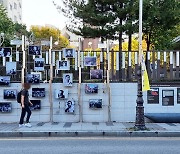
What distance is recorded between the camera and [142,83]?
15.2 metres

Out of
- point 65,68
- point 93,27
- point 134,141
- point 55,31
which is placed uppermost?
point 55,31

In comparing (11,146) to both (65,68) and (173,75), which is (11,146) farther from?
(173,75)

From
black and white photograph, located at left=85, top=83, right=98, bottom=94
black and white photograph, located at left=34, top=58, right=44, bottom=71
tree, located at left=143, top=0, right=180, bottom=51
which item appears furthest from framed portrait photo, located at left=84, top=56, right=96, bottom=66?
tree, located at left=143, top=0, right=180, bottom=51

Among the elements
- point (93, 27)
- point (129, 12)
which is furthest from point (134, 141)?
point (93, 27)

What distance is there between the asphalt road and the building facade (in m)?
65.9

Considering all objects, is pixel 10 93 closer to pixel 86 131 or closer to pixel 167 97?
pixel 86 131

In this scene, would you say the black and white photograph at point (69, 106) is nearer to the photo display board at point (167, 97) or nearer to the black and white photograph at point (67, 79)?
the black and white photograph at point (67, 79)

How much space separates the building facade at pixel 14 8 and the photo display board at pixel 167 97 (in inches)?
2444

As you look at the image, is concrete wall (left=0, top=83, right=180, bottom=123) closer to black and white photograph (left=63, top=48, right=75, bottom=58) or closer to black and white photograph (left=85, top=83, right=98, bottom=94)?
black and white photograph (left=85, top=83, right=98, bottom=94)

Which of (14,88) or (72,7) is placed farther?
(72,7)

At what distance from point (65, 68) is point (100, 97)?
200cm

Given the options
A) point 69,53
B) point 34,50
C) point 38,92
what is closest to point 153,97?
point 69,53

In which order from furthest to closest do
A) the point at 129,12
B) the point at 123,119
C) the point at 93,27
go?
the point at 93,27, the point at 129,12, the point at 123,119

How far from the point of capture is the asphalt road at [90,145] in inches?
420
